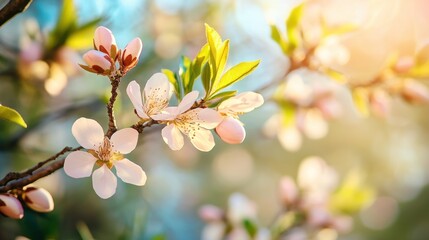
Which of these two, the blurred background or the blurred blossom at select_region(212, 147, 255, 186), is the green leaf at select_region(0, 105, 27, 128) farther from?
the blurred blossom at select_region(212, 147, 255, 186)

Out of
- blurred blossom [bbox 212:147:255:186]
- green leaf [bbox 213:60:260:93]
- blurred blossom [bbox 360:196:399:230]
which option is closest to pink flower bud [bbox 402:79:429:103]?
green leaf [bbox 213:60:260:93]

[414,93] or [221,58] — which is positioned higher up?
[221,58]

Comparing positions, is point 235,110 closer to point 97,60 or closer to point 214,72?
point 214,72

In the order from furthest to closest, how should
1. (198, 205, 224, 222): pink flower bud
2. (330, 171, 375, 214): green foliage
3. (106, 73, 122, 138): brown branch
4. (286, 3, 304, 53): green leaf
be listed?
(330, 171, 375, 214): green foliage
(198, 205, 224, 222): pink flower bud
(286, 3, 304, 53): green leaf
(106, 73, 122, 138): brown branch

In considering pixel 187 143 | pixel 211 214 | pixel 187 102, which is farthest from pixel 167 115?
pixel 187 143

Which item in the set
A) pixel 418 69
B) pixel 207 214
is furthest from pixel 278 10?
pixel 207 214

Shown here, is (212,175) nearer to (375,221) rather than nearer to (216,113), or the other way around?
(375,221)
